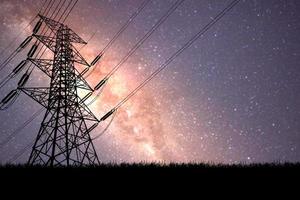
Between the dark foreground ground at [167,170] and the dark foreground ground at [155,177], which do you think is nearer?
the dark foreground ground at [155,177]

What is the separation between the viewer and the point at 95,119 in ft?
73.9

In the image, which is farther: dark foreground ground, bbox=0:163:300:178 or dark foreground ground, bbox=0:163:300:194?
dark foreground ground, bbox=0:163:300:178

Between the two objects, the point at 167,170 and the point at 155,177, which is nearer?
the point at 155,177

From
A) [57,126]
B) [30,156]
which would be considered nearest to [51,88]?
[57,126]

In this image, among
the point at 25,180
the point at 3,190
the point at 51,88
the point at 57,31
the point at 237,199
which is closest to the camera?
the point at 237,199

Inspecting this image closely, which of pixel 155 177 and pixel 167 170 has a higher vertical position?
pixel 167 170

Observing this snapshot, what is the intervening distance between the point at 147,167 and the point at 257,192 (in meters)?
3.03

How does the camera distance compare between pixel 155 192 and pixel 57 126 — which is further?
pixel 57 126

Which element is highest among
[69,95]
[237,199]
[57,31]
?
[57,31]

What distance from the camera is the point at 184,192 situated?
6988 millimetres

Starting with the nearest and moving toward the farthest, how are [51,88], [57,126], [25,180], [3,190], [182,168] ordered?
[3,190] → [25,180] → [182,168] → [57,126] → [51,88]

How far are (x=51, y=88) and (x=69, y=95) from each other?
113 centimetres

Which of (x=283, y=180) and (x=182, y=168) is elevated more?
(x=182, y=168)

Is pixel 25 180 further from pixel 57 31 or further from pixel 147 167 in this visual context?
pixel 57 31
